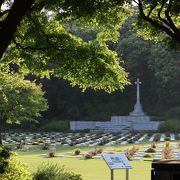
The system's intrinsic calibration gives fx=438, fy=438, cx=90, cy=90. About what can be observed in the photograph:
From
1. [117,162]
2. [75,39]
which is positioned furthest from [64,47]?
[117,162]

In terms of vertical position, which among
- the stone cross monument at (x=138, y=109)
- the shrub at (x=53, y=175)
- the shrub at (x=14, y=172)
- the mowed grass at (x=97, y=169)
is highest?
the stone cross monument at (x=138, y=109)

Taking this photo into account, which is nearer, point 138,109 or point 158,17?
point 158,17

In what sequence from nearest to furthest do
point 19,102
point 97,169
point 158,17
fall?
point 158,17, point 97,169, point 19,102

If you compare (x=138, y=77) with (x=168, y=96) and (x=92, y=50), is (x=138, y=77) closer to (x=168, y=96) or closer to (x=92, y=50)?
(x=168, y=96)

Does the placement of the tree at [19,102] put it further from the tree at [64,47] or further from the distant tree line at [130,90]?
the distant tree line at [130,90]

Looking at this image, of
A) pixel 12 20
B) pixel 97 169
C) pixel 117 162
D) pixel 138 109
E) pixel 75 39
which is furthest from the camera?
pixel 138 109

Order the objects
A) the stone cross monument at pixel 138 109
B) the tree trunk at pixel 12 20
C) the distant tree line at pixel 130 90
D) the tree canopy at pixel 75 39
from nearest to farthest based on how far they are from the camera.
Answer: the tree trunk at pixel 12 20 → the tree canopy at pixel 75 39 → the distant tree line at pixel 130 90 → the stone cross monument at pixel 138 109

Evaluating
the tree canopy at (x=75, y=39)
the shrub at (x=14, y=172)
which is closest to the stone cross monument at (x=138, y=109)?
the tree canopy at (x=75, y=39)

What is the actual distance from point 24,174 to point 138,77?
47217mm

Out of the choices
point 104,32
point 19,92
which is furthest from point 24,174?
point 19,92

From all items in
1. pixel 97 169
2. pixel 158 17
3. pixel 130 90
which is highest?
pixel 130 90

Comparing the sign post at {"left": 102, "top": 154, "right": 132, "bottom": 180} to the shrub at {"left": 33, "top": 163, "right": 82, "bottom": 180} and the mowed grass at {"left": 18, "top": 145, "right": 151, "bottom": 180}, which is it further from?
the mowed grass at {"left": 18, "top": 145, "right": 151, "bottom": 180}

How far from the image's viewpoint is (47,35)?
10.1 m

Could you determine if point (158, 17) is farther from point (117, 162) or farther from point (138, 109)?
point (138, 109)
